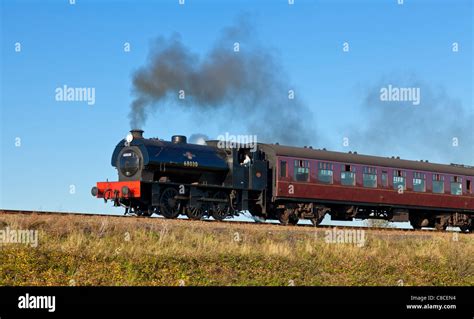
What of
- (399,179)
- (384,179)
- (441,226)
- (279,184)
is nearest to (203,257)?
(279,184)

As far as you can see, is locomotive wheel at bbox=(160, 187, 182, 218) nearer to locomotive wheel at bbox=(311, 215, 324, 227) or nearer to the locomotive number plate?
the locomotive number plate

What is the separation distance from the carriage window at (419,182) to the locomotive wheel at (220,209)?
10936mm

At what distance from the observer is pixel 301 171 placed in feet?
102

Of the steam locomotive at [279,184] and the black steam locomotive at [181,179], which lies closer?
A: the black steam locomotive at [181,179]

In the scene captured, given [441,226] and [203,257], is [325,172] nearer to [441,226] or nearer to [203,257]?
[441,226]

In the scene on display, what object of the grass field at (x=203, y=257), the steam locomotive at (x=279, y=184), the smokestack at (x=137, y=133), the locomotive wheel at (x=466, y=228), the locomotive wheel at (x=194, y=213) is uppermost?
the smokestack at (x=137, y=133)

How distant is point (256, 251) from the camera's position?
18953 mm

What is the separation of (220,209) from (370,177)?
8.28m

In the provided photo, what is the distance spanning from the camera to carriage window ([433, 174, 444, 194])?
36375 millimetres

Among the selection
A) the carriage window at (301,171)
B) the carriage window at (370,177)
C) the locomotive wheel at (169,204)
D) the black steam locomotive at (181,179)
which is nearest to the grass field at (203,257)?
the locomotive wheel at (169,204)

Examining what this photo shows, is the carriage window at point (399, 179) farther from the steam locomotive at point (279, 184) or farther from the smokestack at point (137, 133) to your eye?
the smokestack at point (137, 133)

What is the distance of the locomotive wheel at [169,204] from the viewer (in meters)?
27.3

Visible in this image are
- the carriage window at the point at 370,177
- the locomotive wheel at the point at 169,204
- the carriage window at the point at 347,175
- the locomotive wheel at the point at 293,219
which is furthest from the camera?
the carriage window at the point at 370,177
